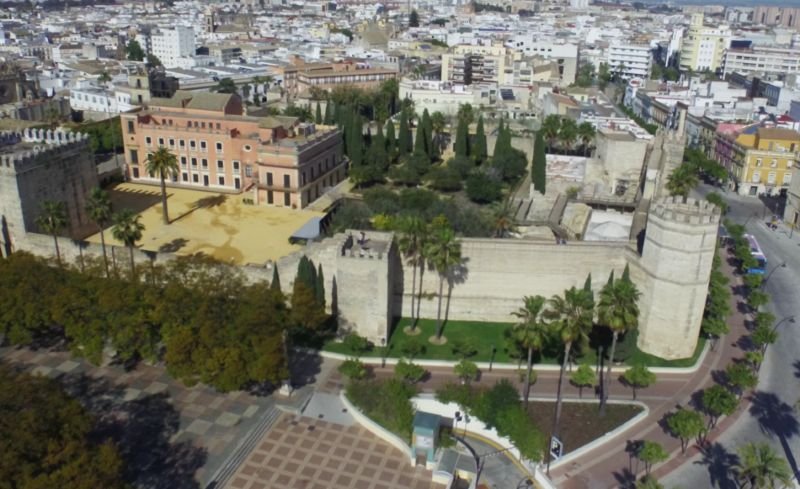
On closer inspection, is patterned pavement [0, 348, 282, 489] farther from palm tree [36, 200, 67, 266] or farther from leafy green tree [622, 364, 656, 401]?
leafy green tree [622, 364, 656, 401]

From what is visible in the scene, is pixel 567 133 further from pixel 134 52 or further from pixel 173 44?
pixel 173 44

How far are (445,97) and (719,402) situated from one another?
78470mm

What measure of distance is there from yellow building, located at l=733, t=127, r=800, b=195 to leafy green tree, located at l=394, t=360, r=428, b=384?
57823 millimetres

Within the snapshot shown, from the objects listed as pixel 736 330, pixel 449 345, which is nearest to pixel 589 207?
pixel 736 330

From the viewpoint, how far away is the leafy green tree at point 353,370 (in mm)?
37438

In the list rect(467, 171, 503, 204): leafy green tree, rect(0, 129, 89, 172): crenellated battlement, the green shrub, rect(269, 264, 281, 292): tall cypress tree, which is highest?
rect(0, 129, 89, 172): crenellated battlement

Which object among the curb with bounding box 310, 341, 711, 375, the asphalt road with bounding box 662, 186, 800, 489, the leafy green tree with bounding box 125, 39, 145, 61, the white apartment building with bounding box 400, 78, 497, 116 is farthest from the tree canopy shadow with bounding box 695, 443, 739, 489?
the leafy green tree with bounding box 125, 39, 145, 61

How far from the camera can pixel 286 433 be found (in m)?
34.5

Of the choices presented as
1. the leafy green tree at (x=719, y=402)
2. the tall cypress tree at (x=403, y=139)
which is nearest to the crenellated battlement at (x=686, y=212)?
the leafy green tree at (x=719, y=402)

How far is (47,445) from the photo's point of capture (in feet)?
79.6

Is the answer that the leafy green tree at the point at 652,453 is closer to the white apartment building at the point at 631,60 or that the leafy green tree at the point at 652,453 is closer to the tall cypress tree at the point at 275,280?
the tall cypress tree at the point at 275,280

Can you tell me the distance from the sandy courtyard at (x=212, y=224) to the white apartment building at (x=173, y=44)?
112387 millimetres

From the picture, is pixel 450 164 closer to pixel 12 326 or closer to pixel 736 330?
pixel 736 330

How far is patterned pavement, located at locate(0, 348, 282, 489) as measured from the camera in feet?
104
